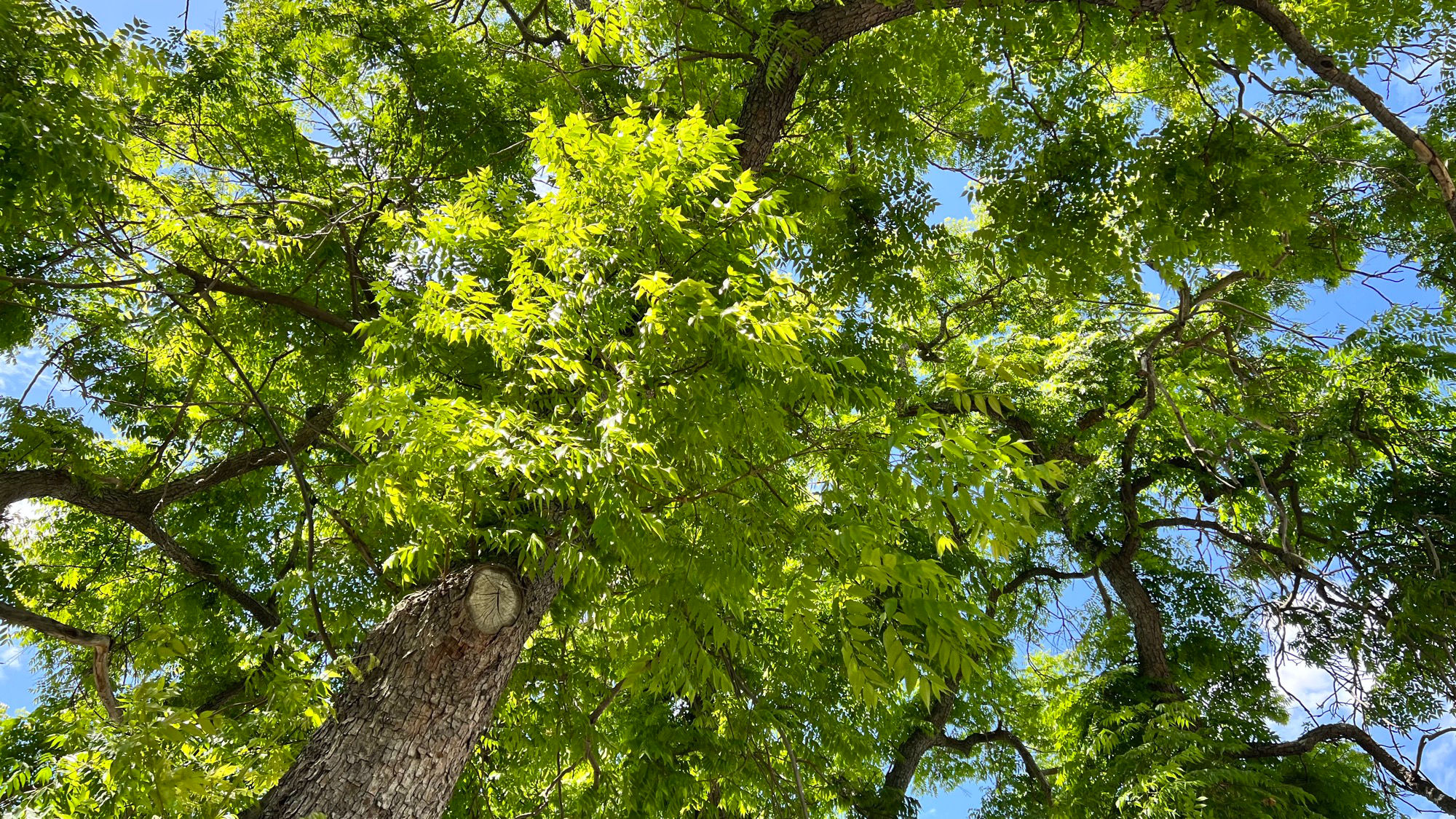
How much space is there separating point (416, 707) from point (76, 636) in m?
1.17

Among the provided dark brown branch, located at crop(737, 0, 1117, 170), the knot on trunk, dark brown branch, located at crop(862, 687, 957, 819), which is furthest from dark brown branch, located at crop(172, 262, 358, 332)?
dark brown branch, located at crop(862, 687, 957, 819)

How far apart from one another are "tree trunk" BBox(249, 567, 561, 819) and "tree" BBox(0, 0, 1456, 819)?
16mm

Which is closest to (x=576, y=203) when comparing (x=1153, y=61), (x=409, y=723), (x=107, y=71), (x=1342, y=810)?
(x=107, y=71)

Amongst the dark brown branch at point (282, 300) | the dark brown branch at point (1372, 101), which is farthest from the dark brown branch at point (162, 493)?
the dark brown branch at point (1372, 101)

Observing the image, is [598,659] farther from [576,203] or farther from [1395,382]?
[1395,382]

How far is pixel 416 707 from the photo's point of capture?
3012 mm

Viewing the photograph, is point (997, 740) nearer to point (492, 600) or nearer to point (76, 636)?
point (492, 600)

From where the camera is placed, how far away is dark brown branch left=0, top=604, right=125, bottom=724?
2.83 meters

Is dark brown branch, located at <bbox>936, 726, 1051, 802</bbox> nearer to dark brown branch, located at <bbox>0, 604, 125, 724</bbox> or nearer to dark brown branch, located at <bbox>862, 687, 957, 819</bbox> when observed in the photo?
dark brown branch, located at <bbox>862, 687, 957, 819</bbox>

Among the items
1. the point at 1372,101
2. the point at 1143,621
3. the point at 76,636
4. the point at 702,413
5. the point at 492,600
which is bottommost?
the point at 76,636

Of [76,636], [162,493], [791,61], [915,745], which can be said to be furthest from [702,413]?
[915,745]

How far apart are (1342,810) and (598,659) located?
5.99 meters

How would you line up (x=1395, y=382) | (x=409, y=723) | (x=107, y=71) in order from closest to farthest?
(x=107, y=71) → (x=409, y=723) → (x=1395, y=382)

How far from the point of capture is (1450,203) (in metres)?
3.46
